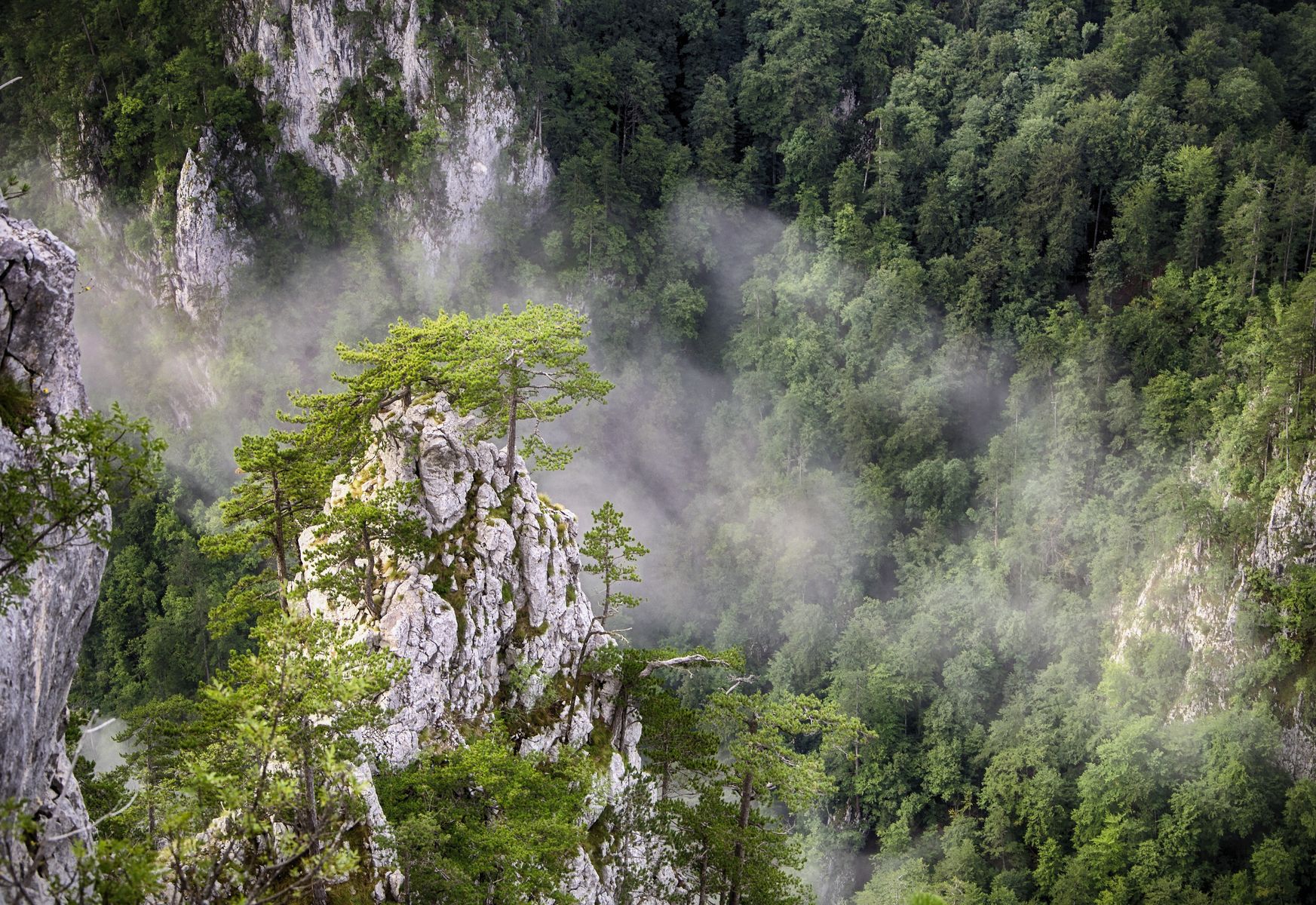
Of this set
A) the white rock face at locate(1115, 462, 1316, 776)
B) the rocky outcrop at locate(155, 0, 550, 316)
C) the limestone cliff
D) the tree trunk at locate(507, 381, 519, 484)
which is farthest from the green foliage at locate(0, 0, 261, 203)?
the white rock face at locate(1115, 462, 1316, 776)

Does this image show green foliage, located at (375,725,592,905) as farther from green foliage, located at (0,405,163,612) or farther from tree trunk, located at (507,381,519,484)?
green foliage, located at (0,405,163,612)

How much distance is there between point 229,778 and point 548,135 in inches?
2419

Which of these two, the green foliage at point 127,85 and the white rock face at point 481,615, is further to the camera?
the green foliage at point 127,85

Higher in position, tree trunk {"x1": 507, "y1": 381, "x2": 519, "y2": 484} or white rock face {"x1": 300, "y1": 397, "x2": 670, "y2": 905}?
tree trunk {"x1": 507, "y1": 381, "x2": 519, "y2": 484}

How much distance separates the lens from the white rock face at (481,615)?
30219mm

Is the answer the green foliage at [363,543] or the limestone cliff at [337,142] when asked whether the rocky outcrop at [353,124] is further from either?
the green foliage at [363,543]

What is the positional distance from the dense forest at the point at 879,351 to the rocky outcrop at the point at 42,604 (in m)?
34.8

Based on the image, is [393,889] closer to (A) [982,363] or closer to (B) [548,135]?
(A) [982,363]

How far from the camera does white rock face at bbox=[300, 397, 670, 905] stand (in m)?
30.2

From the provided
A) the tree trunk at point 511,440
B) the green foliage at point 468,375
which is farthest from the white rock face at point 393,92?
the tree trunk at point 511,440

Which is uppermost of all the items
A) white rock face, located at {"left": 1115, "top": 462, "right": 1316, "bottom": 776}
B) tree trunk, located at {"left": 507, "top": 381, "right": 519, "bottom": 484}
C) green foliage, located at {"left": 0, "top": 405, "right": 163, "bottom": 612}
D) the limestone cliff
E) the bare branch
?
the limestone cliff

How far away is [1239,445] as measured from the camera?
55.6 m

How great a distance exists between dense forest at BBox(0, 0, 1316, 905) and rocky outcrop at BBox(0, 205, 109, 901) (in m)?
34.8

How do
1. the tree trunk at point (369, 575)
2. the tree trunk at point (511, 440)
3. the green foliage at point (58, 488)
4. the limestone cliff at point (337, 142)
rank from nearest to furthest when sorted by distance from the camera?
1. the green foliage at point (58, 488)
2. the tree trunk at point (369, 575)
3. the tree trunk at point (511, 440)
4. the limestone cliff at point (337, 142)
